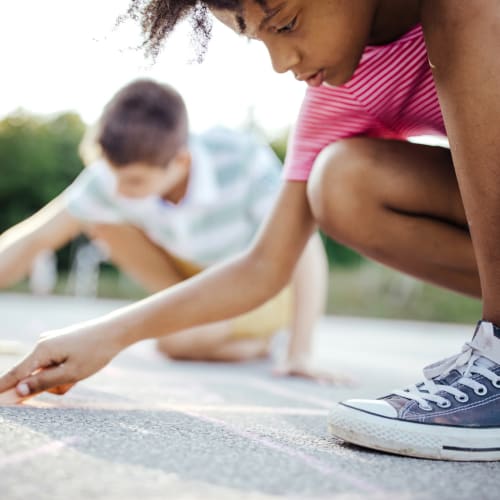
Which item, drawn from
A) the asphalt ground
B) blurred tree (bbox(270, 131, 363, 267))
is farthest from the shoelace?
blurred tree (bbox(270, 131, 363, 267))

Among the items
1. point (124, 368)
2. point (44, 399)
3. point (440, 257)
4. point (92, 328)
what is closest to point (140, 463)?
point (92, 328)

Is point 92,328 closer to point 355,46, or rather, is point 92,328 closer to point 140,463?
point 140,463

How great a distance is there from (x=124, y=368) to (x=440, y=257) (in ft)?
4.16

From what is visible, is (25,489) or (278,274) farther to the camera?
(278,274)

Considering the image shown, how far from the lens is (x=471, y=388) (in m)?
1.19

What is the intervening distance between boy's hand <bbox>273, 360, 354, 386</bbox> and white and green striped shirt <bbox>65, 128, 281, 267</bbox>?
55 cm

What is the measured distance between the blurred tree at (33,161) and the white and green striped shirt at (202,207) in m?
12.6

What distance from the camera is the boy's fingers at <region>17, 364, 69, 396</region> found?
138cm

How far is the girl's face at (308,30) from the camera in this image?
4.17 ft

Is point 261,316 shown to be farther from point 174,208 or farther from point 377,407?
point 377,407

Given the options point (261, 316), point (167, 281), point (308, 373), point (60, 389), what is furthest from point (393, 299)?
point (60, 389)

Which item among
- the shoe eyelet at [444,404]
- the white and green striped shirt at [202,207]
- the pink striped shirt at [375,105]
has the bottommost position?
the shoe eyelet at [444,404]

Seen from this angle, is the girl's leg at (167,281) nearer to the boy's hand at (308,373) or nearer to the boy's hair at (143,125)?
the boy's hair at (143,125)

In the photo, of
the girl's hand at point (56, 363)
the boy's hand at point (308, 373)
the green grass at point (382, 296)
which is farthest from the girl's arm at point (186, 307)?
the green grass at point (382, 296)
